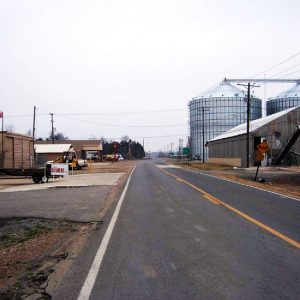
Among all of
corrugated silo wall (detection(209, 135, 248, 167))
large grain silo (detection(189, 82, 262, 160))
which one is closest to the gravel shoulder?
corrugated silo wall (detection(209, 135, 248, 167))

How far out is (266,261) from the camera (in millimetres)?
7621

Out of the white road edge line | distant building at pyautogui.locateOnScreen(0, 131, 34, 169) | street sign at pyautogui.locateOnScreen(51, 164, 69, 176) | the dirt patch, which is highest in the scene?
distant building at pyautogui.locateOnScreen(0, 131, 34, 169)

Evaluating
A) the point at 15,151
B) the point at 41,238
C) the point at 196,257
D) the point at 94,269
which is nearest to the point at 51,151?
the point at 15,151

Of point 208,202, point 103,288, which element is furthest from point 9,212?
point 103,288

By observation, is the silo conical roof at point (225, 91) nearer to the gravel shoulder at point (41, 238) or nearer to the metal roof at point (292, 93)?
the metal roof at point (292, 93)

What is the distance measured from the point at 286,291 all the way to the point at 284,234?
14.1 feet

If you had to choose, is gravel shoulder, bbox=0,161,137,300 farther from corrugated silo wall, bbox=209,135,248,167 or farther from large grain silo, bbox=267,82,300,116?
large grain silo, bbox=267,82,300,116

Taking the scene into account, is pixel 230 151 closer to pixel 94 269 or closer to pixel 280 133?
pixel 280 133

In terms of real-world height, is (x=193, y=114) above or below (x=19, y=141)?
above

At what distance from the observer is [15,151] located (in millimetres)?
48062

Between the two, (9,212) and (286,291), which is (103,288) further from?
(9,212)

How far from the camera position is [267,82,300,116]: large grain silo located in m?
88.4

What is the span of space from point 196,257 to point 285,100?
86.8 m

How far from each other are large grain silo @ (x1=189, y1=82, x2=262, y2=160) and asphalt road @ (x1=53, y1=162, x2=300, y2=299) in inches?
3212
